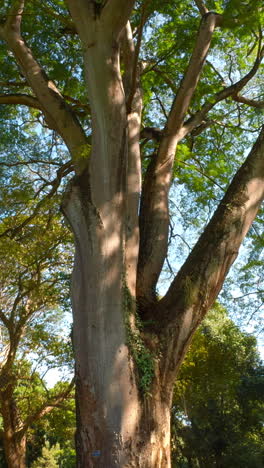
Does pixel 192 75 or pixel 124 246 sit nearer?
pixel 124 246

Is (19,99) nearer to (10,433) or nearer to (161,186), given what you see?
(161,186)

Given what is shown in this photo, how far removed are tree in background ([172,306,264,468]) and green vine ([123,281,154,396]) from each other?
12576 mm

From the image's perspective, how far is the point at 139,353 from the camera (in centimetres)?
400

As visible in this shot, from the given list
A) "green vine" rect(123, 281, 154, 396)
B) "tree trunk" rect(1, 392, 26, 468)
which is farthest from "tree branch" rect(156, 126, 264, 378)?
"tree trunk" rect(1, 392, 26, 468)

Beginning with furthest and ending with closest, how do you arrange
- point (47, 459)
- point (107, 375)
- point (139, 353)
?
1. point (47, 459)
2. point (139, 353)
3. point (107, 375)

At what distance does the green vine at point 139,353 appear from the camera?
390 centimetres

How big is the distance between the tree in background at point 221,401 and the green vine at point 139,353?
12.6m

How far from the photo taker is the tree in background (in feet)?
56.0

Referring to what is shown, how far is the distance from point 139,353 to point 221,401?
648 inches

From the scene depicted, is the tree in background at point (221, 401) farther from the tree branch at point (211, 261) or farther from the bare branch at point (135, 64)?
the bare branch at point (135, 64)

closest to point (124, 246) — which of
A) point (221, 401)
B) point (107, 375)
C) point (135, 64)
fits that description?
point (107, 375)

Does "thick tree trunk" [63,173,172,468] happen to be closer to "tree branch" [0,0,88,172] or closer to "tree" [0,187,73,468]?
"tree branch" [0,0,88,172]

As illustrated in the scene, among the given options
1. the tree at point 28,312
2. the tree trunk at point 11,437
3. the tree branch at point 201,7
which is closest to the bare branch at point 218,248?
the tree branch at point 201,7

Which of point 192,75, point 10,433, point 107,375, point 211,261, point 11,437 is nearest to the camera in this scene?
point 107,375
